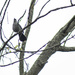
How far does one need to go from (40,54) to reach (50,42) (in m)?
0.28

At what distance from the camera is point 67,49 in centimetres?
351

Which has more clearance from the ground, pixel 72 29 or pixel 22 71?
pixel 72 29

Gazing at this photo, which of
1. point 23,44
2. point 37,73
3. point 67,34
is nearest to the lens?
point 37,73

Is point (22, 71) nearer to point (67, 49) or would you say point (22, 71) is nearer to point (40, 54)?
point (40, 54)

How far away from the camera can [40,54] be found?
349 centimetres

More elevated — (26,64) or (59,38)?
(59,38)

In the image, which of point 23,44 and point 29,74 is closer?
point 29,74

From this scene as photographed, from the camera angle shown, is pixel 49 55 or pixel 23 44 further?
pixel 23 44

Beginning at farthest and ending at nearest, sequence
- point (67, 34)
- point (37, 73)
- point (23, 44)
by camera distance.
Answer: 1. point (23, 44)
2. point (67, 34)
3. point (37, 73)

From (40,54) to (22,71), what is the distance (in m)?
0.49

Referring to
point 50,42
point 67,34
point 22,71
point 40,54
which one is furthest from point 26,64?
point 67,34

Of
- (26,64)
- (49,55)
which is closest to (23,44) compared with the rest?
(26,64)

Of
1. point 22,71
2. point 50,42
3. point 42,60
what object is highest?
point 50,42

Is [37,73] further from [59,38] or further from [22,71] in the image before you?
[59,38]
